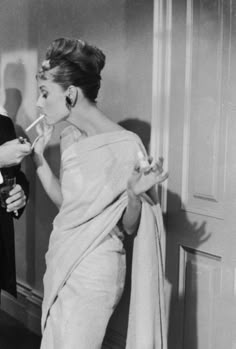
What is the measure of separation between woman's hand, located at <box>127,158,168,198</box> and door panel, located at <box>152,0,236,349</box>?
405 mm

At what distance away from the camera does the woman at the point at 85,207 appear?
1.92 metres

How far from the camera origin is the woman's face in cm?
200

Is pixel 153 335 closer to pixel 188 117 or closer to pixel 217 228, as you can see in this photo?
pixel 217 228

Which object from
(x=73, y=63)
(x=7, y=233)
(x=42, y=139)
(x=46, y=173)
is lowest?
(x=7, y=233)

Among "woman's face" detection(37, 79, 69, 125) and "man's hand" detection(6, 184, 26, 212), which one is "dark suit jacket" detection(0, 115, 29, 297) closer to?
"man's hand" detection(6, 184, 26, 212)

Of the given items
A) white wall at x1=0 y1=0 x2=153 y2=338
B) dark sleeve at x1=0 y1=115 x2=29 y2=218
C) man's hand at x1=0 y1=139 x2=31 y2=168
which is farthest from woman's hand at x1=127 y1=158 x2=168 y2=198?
dark sleeve at x1=0 y1=115 x2=29 y2=218

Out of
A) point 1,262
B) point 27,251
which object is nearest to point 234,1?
point 1,262

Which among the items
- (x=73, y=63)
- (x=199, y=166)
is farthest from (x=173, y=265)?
(x=73, y=63)

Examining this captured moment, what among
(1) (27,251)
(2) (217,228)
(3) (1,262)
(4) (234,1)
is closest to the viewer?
(4) (234,1)

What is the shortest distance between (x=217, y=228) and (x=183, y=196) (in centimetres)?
19

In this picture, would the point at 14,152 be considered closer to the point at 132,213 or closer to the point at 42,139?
the point at 42,139

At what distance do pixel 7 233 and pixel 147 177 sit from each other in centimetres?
112

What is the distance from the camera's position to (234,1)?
75.2 inches

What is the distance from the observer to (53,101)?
2008mm
